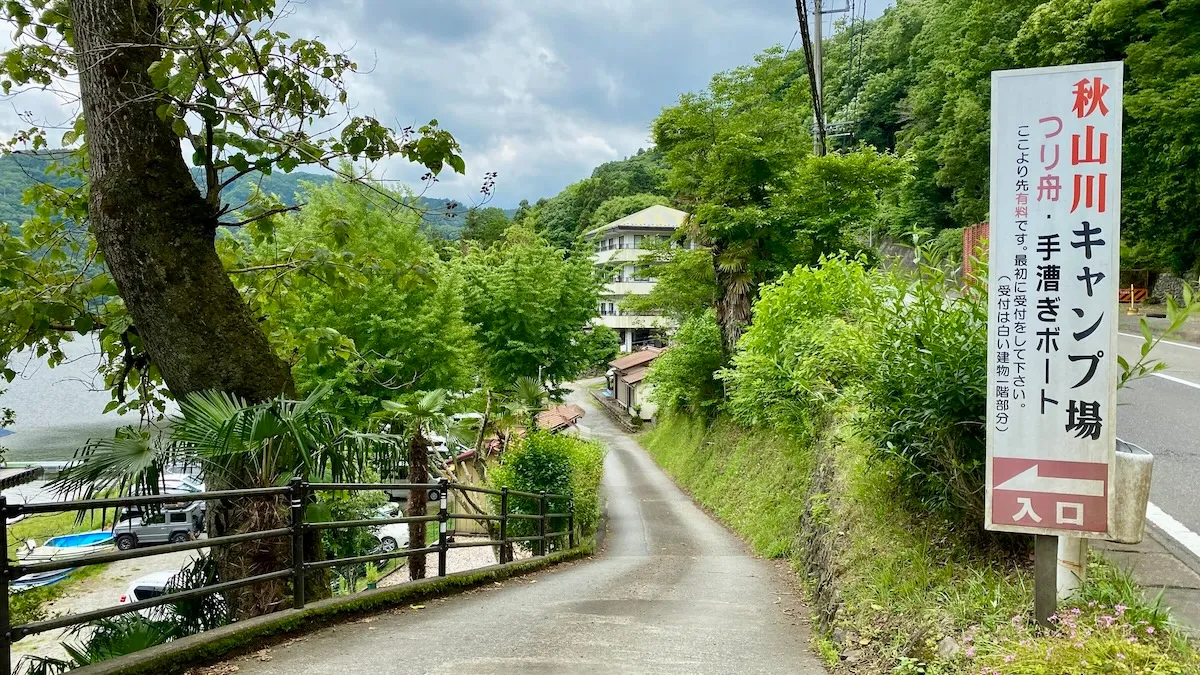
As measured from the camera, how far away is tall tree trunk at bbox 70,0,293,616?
14.8 feet

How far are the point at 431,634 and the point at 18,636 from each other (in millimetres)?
2282

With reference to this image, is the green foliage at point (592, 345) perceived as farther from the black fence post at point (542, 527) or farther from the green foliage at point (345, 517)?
the black fence post at point (542, 527)

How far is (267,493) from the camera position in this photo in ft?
14.5

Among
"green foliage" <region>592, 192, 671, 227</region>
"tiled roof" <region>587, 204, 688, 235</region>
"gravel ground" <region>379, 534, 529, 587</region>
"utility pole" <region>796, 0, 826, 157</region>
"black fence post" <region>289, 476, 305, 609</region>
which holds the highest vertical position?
"green foliage" <region>592, 192, 671, 227</region>

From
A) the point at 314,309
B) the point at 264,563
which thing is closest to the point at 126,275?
the point at 264,563

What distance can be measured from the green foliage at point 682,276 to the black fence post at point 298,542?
47.4ft

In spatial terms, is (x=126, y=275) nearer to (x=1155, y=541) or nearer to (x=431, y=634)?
(x=431, y=634)

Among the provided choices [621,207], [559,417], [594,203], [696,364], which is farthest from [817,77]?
[594,203]

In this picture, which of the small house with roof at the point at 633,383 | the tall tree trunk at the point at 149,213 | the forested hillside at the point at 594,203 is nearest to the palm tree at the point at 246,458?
the tall tree trunk at the point at 149,213

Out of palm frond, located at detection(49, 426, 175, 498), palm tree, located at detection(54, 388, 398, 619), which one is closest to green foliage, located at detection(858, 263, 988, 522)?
palm tree, located at detection(54, 388, 398, 619)

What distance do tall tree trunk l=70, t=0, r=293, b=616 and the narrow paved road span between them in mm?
1014

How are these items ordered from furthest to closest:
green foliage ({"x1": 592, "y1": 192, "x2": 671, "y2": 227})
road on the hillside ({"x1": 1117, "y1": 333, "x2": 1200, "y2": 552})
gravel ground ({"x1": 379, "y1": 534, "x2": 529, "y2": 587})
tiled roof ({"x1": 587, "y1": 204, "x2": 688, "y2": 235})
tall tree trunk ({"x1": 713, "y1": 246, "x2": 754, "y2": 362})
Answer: green foliage ({"x1": 592, "y1": 192, "x2": 671, "y2": 227}) → tiled roof ({"x1": 587, "y1": 204, "x2": 688, "y2": 235}) → tall tree trunk ({"x1": 713, "y1": 246, "x2": 754, "y2": 362}) → gravel ground ({"x1": 379, "y1": 534, "x2": 529, "y2": 587}) → road on the hillside ({"x1": 1117, "y1": 333, "x2": 1200, "y2": 552})

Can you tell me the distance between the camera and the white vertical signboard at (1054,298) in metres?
3.19

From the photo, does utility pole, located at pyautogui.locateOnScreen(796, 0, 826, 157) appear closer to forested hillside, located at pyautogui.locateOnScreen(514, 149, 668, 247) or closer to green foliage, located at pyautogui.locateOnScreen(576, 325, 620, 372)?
green foliage, located at pyautogui.locateOnScreen(576, 325, 620, 372)
